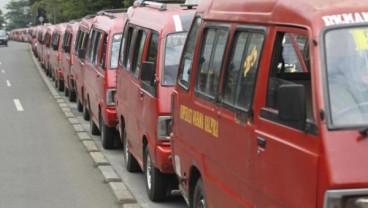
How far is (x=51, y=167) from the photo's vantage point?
11023 millimetres

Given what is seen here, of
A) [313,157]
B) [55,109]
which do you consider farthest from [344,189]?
[55,109]

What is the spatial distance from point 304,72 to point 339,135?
158cm

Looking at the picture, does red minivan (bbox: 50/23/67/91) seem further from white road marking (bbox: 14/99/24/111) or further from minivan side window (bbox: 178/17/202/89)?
minivan side window (bbox: 178/17/202/89)

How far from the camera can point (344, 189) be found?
143 inches

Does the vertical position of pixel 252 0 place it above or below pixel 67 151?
above

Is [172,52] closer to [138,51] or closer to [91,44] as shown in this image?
[138,51]

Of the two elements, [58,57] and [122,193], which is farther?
[58,57]

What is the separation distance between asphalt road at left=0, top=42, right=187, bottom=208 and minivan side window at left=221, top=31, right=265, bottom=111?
10.8ft

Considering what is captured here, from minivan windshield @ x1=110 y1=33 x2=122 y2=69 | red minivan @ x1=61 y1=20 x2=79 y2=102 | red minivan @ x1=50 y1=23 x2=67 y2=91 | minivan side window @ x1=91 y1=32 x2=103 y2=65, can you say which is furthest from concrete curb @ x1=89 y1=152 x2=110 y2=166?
red minivan @ x1=50 y1=23 x2=67 y2=91

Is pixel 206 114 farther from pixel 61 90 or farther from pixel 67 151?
pixel 61 90

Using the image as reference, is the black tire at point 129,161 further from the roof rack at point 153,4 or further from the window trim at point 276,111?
the window trim at point 276,111

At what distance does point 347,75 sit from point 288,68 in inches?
57.2

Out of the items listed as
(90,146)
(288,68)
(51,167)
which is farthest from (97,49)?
(288,68)

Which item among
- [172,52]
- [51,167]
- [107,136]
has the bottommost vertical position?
[51,167]
